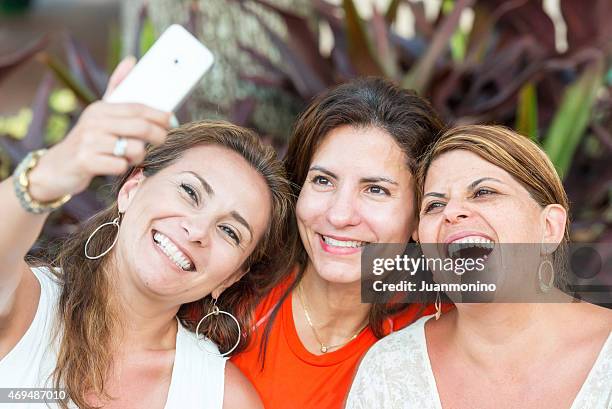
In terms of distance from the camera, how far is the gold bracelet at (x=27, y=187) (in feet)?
5.64

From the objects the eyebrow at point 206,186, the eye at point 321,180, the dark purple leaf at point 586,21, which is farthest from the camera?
the dark purple leaf at point 586,21

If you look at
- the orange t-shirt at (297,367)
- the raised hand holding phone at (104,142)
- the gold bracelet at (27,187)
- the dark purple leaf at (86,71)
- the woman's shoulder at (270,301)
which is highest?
the raised hand holding phone at (104,142)

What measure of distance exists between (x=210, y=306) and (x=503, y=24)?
2174mm

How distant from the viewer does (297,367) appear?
109 inches

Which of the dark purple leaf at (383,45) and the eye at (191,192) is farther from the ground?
the dark purple leaf at (383,45)

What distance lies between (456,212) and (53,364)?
1.21m

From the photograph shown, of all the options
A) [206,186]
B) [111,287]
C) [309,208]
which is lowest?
[111,287]

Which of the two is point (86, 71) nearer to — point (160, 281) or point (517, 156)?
point (160, 281)

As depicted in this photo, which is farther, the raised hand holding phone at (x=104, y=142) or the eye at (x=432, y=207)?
the eye at (x=432, y=207)

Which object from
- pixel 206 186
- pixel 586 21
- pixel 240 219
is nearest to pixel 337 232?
pixel 240 219

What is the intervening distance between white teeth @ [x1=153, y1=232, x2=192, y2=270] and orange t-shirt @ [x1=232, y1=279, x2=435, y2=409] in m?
0.54

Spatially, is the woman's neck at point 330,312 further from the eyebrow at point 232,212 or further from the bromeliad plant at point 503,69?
the bromeliad plant at point 503,69

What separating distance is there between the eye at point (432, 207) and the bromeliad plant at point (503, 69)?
1117 millimetres

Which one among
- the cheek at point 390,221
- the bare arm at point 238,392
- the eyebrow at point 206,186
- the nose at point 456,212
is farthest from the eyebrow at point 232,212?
the nose at point 456,212
